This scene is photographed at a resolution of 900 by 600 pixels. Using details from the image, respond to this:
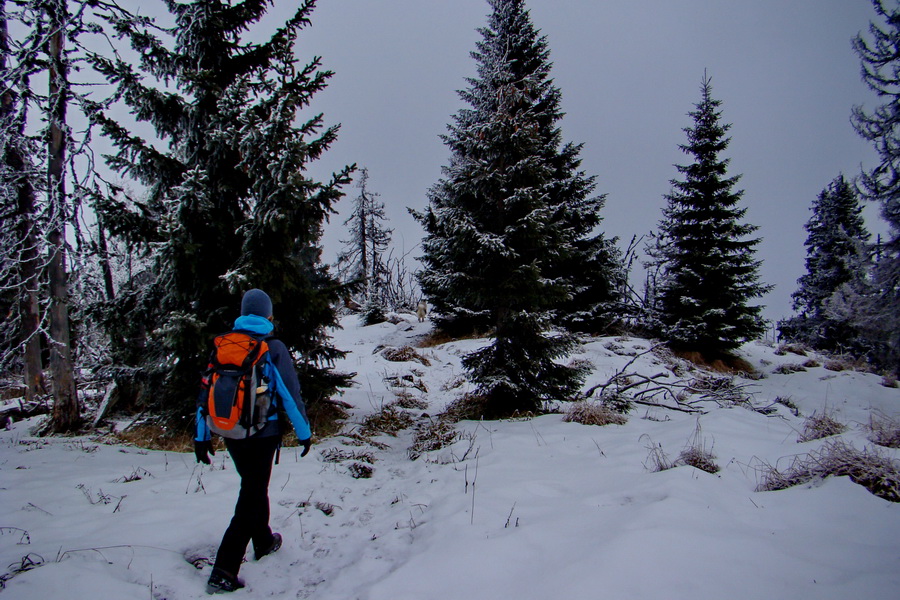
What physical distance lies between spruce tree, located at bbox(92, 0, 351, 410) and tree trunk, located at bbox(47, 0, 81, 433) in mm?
1776

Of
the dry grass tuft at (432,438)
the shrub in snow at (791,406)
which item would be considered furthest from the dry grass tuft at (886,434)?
the dry grass tuft at (432,438)

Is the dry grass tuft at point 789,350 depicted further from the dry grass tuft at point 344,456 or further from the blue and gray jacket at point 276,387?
the blue and gray jacket at point 276,387

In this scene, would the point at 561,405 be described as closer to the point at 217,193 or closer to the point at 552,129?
the point at 217,193

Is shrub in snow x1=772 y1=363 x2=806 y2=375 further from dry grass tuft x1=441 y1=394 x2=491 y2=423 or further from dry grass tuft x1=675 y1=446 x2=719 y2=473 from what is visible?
dry grass tuft x1=675 y1=446 x2=719 y2=473

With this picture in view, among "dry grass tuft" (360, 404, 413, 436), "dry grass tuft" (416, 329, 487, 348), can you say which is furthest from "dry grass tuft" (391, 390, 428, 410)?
"dry grass tuft" (416, 329, 487, 348)

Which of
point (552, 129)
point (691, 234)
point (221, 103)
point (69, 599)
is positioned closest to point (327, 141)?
point (221, 103)

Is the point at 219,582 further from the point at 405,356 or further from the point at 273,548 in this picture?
the point at 405,356

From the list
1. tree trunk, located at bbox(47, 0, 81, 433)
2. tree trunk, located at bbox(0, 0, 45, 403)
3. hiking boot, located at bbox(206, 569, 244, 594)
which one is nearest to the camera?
hiking boot, located at bbox(206, 569, 244, 594)

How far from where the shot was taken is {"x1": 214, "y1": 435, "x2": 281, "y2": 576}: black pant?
113 inches

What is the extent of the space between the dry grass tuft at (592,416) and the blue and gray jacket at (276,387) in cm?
462

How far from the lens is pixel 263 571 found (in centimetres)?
308

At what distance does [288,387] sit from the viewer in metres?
3.26

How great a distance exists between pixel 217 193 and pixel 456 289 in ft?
15.1

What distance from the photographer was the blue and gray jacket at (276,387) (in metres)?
3.12
